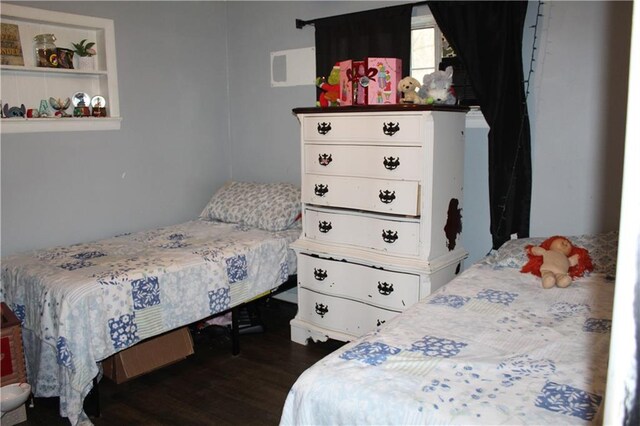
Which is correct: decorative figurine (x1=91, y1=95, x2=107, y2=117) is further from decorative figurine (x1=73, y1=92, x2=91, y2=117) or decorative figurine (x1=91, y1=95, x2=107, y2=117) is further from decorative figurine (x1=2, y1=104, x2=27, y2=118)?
decorative figurine (x1=2, y1=104, x2=27, y2=118)

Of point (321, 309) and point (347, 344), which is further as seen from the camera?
point (321, 309)

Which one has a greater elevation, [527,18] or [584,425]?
[527,18]

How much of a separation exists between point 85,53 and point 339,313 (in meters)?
2.27

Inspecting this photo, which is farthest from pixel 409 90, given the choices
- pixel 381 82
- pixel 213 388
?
pixel 213 388

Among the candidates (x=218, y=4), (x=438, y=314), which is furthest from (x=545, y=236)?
(x=218, y=4)

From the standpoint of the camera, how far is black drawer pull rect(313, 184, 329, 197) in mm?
3020

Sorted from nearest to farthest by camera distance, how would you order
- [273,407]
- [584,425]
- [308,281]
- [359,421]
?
[584,425], [359,421], [273,407], [308,281]

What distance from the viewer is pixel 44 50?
3145 mm

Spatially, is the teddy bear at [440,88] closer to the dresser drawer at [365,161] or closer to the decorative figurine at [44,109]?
the dresser drawer at [365,161]

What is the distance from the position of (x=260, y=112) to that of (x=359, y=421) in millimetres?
3128

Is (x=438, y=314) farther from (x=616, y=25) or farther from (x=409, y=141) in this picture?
(x=616, y=25)

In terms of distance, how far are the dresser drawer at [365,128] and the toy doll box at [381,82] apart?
5.4 inches

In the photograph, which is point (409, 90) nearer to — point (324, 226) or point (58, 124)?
point (324, 226)

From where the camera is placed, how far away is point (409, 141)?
267 centimetres
